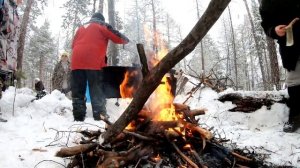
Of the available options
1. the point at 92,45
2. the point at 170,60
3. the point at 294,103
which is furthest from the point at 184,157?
the point at 92,45

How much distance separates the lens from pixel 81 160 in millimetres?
3064

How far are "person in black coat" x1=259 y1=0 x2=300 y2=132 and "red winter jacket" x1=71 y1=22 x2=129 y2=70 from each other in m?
2.83

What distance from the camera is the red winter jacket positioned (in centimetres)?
579

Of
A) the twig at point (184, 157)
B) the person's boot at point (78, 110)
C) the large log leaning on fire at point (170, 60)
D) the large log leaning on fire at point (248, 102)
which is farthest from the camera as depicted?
the person's boot at point (78, 110)

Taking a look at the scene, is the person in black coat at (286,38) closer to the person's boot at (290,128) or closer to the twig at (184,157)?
the person's boot at (290,128)

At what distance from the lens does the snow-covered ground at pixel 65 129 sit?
10.7 ft

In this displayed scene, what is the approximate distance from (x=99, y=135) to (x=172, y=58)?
133cm

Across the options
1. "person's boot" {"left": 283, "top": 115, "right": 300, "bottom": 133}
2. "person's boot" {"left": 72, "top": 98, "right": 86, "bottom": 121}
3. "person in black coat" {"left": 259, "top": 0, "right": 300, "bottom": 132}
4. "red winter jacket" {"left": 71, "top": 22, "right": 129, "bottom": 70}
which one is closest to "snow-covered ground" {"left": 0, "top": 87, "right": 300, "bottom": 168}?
A: "person's boot" {"left": 283, "top": 115, "right": 300, "bottom": 133}

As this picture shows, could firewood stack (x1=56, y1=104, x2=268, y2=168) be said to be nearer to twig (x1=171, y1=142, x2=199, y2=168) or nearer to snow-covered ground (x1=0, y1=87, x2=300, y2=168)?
twig (x1=171, y1=142, x2=199, y2=168)

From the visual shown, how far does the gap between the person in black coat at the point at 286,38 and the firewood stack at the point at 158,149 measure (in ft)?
5.02

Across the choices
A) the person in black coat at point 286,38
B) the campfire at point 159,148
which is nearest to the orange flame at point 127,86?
the campfire at point 159,148

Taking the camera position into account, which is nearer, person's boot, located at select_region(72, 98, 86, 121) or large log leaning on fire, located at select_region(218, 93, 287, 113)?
large log leaning on fire, located at select_region(218, 93, 287, 113)

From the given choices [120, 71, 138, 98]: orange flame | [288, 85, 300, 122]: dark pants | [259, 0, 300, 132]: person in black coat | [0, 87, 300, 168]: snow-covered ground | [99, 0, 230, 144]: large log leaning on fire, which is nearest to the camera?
[99, 0, 230, 144]: large log leaning on fire

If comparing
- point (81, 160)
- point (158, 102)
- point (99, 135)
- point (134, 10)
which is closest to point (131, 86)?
point (158, 102)
